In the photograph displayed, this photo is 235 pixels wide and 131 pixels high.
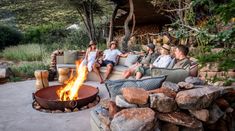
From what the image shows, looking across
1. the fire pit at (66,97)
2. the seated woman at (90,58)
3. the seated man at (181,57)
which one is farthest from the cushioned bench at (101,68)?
the seated man at (181,57)

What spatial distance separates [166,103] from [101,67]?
13.7 feet

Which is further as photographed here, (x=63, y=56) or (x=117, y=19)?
(x=117, y=19)

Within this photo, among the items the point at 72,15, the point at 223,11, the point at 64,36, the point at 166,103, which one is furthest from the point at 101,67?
the point at 72,15

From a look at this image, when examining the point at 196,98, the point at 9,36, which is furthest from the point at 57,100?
the point at 9,36

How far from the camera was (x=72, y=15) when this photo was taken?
1469 centimetres

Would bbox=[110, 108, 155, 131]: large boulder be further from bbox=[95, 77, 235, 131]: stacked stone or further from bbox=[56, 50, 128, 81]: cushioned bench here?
bbox=[56, 50, 128, 81]: cushioned bench

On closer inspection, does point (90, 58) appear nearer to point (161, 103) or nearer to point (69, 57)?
point (69, 57)

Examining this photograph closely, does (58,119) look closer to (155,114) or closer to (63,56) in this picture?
(155,114)

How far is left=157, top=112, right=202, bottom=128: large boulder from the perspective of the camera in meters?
2.79

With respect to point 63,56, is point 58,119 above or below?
below

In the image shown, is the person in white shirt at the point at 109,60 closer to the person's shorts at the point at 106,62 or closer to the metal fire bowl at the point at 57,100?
the person's shorts at the point at 106,62

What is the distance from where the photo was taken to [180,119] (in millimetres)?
2809

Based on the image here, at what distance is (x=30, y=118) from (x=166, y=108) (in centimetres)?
232

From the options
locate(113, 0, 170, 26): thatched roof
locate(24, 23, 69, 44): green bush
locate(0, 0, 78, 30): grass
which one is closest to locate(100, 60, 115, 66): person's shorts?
locate(113, 0, 170, 26): thatched roof
